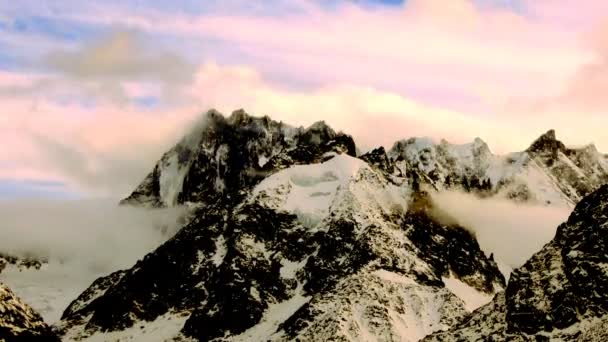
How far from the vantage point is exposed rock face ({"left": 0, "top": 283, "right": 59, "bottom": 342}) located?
154 meters

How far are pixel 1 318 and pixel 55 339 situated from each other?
491 inches

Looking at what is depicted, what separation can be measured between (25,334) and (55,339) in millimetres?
9449

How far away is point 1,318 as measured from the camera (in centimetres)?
15438

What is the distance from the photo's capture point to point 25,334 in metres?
156

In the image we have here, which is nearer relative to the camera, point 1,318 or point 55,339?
point 1,318

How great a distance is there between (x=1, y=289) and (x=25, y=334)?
8.55m

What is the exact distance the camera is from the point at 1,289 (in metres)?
161

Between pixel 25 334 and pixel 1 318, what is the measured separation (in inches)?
157

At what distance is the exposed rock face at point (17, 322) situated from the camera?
154 metres

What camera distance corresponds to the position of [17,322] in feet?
514
